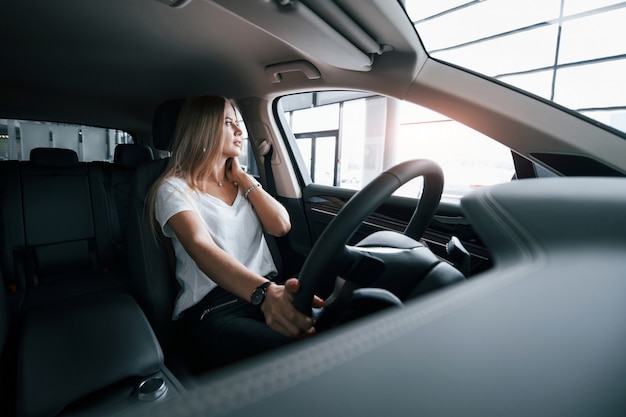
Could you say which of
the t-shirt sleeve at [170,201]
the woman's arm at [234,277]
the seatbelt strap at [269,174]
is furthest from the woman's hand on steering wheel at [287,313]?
the seatbelt strap at [269,174]

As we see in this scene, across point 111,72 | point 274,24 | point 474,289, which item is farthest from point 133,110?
point 474,289

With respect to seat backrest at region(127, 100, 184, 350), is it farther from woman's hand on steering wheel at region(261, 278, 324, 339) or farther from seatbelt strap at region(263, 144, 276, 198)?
seatbelt strap at region(263, 144, 276, 198)

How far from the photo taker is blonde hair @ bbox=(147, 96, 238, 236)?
4.28ft

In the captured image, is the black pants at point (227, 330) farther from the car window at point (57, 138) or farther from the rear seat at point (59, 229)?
the car window at point (57, 138)

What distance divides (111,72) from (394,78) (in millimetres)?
1774

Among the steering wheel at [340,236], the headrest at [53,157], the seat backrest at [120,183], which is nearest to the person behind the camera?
the steering wheel at [340,236]

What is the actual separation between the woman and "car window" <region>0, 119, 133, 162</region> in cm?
174

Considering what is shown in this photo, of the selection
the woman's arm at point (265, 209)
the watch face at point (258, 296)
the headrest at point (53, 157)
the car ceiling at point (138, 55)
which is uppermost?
the car ceiling at point (138, 55)

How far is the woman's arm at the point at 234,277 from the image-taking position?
71 cm

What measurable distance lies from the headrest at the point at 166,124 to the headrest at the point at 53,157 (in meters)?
1.10

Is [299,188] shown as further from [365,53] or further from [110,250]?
[110,250]

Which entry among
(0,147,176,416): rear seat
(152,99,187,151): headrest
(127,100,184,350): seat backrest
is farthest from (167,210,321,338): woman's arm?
(152,99,187,151): headrest

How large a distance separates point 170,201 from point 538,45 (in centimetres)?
439

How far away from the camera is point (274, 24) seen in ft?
3.95
